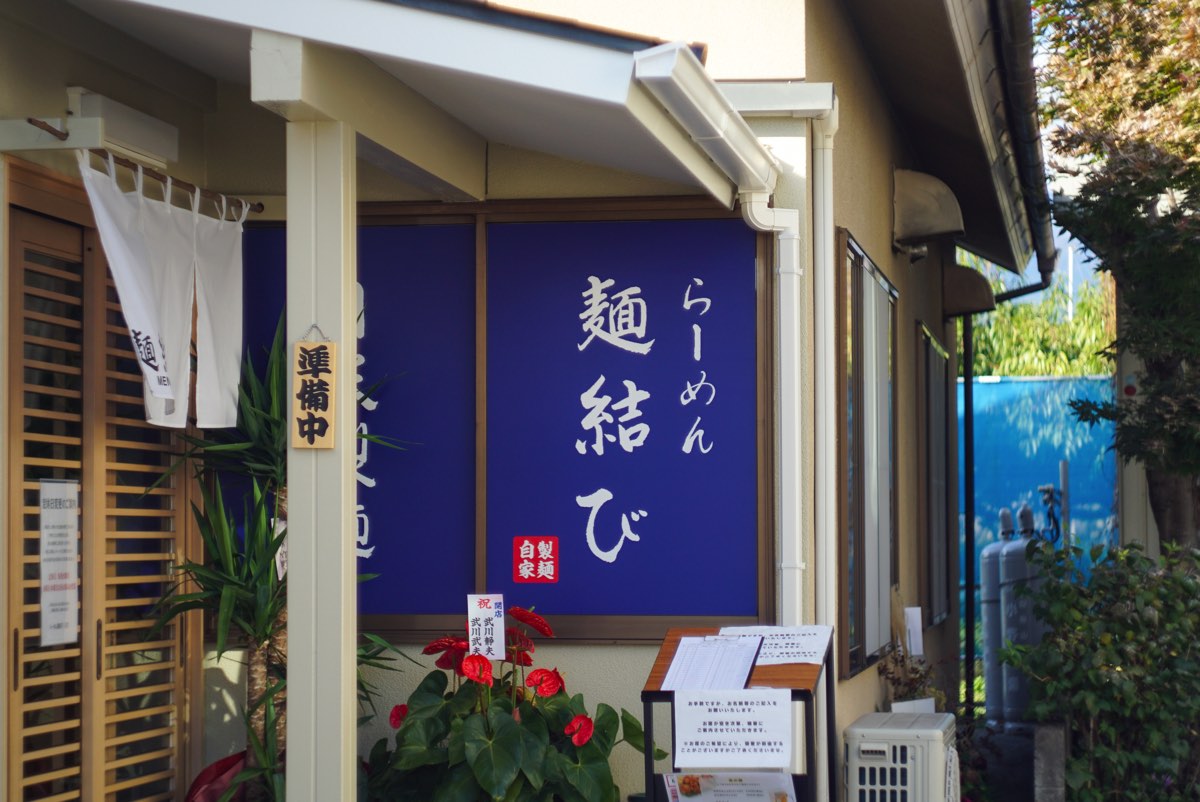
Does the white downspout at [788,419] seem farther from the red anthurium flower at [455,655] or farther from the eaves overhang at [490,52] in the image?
the red anthurium flower at [455,655]

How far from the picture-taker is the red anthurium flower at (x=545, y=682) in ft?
18.8

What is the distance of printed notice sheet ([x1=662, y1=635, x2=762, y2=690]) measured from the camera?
498 cm

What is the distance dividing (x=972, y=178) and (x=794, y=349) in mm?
5315

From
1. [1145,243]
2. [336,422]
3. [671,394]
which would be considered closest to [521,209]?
[671,394]

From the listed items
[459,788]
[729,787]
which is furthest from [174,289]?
[729,787]

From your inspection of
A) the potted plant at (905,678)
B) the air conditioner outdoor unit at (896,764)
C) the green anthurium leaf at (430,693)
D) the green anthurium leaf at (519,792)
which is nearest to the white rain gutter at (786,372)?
the air conditioner outdoor unit at (896,764)

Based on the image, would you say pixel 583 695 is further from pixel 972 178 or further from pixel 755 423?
pixel 972 178

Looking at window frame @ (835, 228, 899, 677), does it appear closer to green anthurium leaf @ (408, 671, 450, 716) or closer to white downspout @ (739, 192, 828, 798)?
white downspout @ (739, 192, 828, 798)

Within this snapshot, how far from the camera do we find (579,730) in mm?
5594

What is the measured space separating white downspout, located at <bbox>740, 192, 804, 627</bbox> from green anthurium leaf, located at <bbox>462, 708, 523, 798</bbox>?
1436 mm

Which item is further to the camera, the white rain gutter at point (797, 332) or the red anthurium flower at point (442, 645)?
the white rain gutter at point (797, 332)

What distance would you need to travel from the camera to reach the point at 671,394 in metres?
6.48

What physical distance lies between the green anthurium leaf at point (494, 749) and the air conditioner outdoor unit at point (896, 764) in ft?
6.11

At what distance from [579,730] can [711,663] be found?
733 mm
